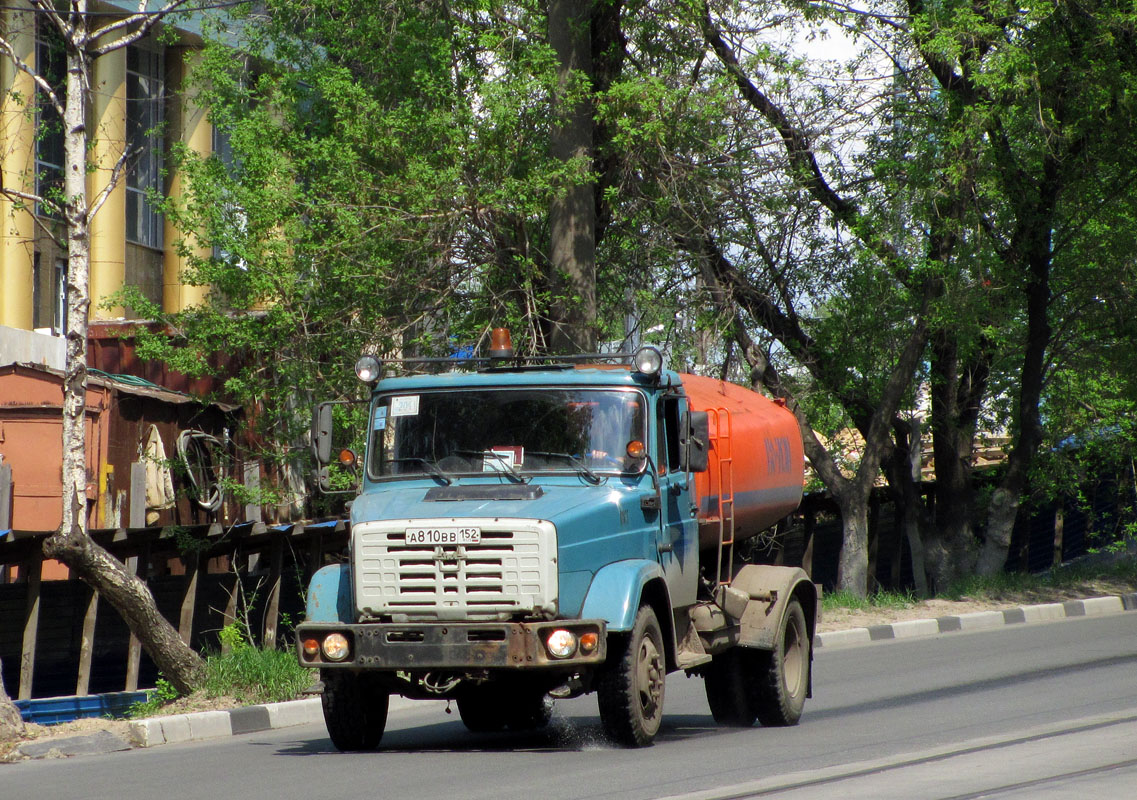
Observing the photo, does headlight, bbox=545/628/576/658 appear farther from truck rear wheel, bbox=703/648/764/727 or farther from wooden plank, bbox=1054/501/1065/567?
wooden plank, bbox=1054/501/1065/567

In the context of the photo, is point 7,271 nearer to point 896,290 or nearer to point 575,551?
point 896,290

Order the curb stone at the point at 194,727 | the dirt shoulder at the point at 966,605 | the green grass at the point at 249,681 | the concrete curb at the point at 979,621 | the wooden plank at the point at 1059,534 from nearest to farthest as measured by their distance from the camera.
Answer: the curb stone at the point at 194,727, the green grass at the point at 249,681, the concrete curb at the point at 979,621, the dirt shoulder at the point at 966,605, the wooden plank at the point at 1059,534

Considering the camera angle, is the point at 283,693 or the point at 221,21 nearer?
the point at 283,693

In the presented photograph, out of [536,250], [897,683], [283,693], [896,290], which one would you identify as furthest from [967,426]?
[283,693]

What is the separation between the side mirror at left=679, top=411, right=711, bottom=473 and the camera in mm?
8664

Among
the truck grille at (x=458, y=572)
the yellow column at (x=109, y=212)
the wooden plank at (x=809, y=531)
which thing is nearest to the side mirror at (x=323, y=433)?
the truck grille at (x=458, y=572)

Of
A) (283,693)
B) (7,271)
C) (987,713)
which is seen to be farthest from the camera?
(7,271)

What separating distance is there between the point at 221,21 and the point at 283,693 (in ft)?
36.3

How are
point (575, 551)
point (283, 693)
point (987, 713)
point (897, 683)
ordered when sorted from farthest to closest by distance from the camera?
point (897, 683) → point (283, 693) → point (987, 713) → point (575, 551)

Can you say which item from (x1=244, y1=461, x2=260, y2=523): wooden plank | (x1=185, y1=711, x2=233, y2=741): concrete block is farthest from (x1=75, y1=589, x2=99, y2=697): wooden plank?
(x1=244, y1=461, x2=260, y2=523): wooden plank

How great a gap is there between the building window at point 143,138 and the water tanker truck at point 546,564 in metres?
19.3

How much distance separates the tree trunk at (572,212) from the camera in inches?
621

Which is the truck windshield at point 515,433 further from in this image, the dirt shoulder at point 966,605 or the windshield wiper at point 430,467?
the dirt shoulder at point 966,605

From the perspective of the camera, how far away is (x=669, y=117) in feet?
51.0
